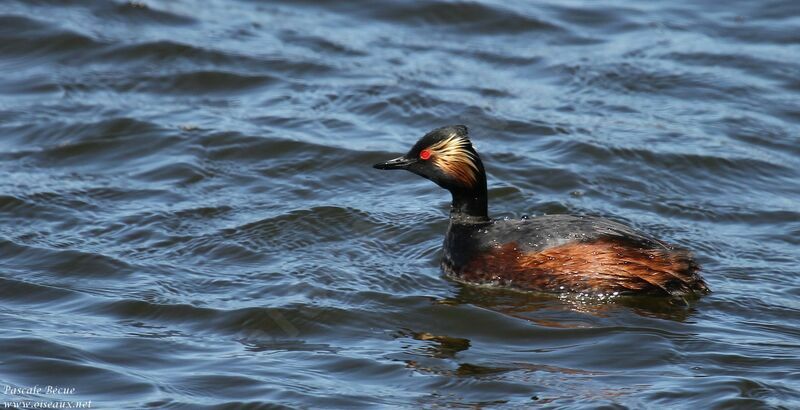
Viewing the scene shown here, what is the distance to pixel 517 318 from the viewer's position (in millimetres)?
7629

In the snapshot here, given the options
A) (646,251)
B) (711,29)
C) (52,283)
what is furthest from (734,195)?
(52,283)

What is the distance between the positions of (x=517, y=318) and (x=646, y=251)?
910mm

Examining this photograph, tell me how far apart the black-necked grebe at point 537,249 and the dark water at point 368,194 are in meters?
0.16

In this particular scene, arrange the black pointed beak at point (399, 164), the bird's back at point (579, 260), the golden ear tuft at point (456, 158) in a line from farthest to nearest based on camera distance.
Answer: the black pointed beak at point (399, 164) < the golden ear tuft at point (456, 158) < the bird's back at point (579, 260)

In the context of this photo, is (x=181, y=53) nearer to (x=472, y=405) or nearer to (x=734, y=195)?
(x=734, y=195)

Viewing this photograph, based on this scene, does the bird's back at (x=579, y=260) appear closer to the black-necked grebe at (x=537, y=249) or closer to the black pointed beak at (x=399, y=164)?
the black-necked grebe at (x=537, y=249)

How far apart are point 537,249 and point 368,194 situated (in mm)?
2108

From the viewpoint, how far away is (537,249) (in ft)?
26.5

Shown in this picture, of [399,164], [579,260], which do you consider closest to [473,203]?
[399,164]

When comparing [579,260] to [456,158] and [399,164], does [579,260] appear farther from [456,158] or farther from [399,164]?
[399,164]

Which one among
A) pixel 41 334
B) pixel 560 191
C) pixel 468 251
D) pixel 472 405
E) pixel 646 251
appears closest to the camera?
pixel 472 405

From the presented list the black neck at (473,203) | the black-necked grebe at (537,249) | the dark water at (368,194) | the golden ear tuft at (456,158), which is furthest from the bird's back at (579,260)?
the golden ear tuft at (456,158)

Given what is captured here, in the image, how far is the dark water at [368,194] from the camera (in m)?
6.79

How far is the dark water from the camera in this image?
267 inches
